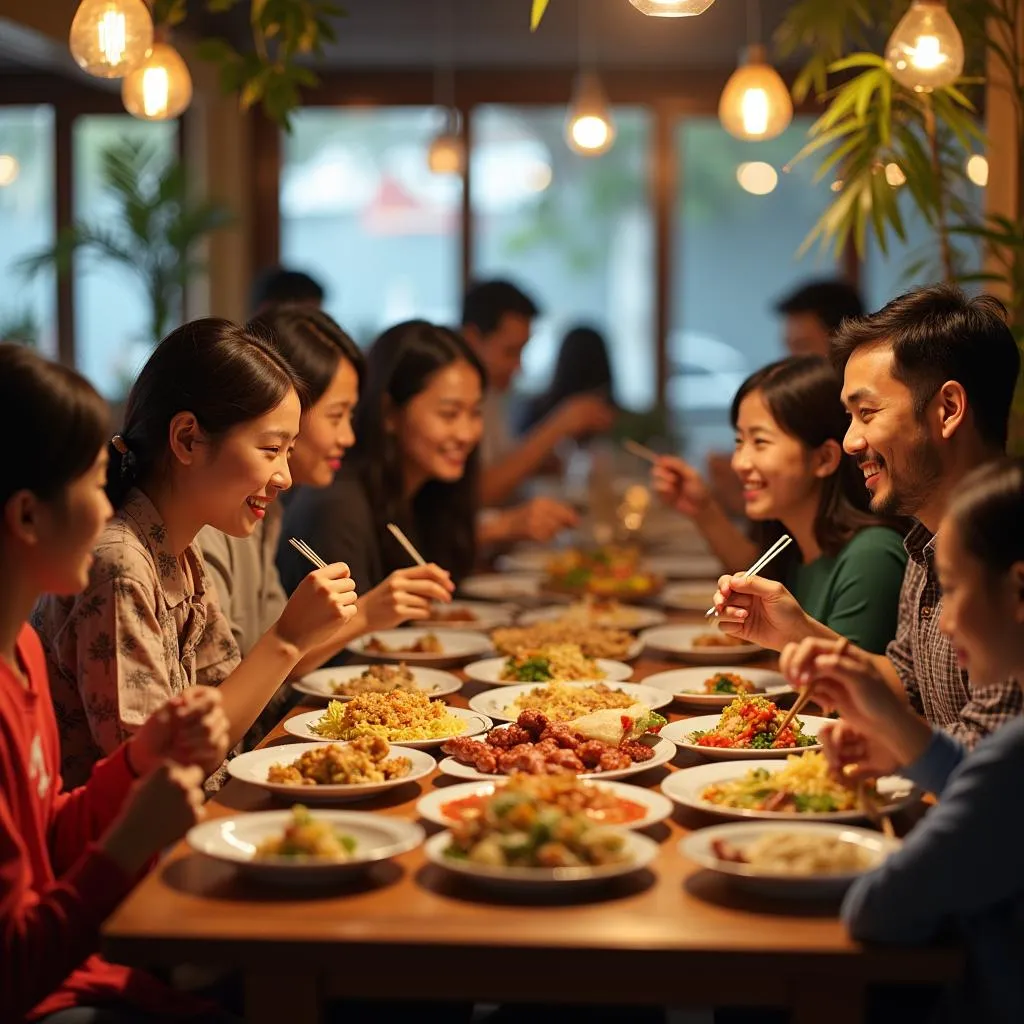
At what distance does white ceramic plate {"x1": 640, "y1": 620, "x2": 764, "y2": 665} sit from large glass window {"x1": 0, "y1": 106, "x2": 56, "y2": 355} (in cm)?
609

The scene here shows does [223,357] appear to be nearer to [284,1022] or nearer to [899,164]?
[284,1022]

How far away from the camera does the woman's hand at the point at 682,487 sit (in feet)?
13.1

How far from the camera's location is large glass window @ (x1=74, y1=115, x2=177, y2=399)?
8.52m

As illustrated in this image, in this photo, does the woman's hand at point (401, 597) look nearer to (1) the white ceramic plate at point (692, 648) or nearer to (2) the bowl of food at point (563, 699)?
(2) the bowl of food at point (563, 699)

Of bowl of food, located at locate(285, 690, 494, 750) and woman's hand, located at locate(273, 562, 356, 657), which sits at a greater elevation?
woman's hand, located at locate(273, 562, 356, 657)

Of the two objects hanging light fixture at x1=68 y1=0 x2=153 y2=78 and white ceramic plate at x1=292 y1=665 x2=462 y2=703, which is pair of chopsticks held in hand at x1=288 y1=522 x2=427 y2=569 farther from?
hanging light fixture at x1=68 y1=0 x2=153 y2=78

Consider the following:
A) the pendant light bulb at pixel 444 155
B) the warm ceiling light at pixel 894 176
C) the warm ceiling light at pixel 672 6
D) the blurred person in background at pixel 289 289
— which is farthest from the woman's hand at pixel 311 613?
the pendant light bulb at pixel 444 155

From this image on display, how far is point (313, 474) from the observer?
3332 mm

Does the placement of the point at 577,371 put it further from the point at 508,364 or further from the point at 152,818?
the point at 152,818

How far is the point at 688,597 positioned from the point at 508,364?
6.62 ft

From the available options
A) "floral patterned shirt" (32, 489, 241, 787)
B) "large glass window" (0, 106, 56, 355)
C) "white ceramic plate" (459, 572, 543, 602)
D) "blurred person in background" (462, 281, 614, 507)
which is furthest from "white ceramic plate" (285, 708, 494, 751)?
"large glass window" (0, 106, 56, 355)

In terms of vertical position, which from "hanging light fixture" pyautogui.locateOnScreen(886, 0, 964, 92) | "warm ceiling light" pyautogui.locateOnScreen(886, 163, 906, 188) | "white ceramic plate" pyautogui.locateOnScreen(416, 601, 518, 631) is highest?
"hanging light fixture" pyautogui.locateOnScreen(886, 0, 964, 92)

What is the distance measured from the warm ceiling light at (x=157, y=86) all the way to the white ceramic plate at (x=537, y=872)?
7.94 feet

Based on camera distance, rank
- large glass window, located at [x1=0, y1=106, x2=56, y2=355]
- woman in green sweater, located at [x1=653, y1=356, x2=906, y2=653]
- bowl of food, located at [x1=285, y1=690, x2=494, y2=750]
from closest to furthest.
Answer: bowl of food, located at [x1=285, y1=690, x2=494, y2=750]
woman in green sweater, located at [x1=653, y1=356, x2=906, y2=653]
large glass window, located at [x1=0, y1=106, x2=56, y2=355]
